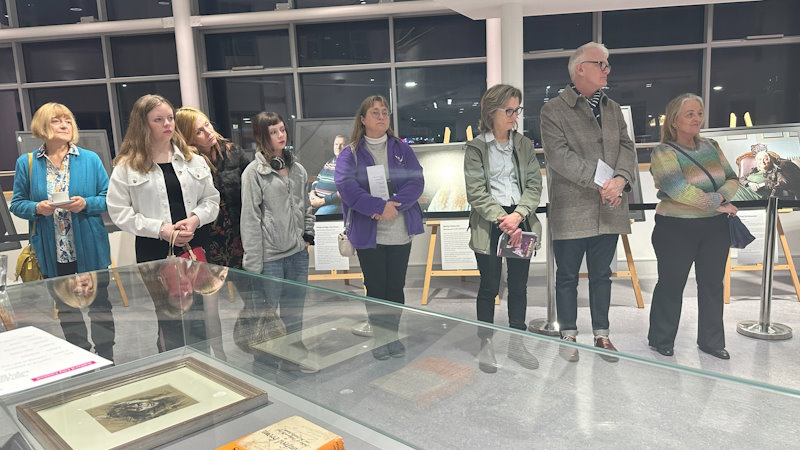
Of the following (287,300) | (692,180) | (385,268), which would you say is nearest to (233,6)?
(385,268)

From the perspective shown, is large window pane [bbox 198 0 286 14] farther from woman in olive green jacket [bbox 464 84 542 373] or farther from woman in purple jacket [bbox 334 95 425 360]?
woman in olive green jacket [bbox 464 84 542 373]

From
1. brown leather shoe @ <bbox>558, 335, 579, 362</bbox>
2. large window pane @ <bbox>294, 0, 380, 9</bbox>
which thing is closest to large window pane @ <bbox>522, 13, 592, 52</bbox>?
large window pane @ <bbox>294, 0, 380, 9</bbox>

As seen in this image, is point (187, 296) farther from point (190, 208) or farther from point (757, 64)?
point (757, 64)

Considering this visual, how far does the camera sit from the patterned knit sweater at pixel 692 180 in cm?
275

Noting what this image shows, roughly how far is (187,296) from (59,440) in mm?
560

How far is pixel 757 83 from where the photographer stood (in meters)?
6.36

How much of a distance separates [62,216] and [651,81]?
640cm

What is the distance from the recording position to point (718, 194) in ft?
9.08

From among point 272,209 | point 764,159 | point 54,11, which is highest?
point 54,11

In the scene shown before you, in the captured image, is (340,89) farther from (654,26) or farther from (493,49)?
(654,26)

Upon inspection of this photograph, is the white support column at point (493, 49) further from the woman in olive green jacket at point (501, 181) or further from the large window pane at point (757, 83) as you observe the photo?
the woman in olive green jacket at point (501, 181)

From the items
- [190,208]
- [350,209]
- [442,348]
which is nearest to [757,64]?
[350,209]

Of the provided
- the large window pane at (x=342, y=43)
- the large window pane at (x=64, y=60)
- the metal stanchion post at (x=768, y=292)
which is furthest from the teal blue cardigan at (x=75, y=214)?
the large window pane at (x=64, y=60)

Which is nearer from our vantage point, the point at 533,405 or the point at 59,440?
the point at 533,405
